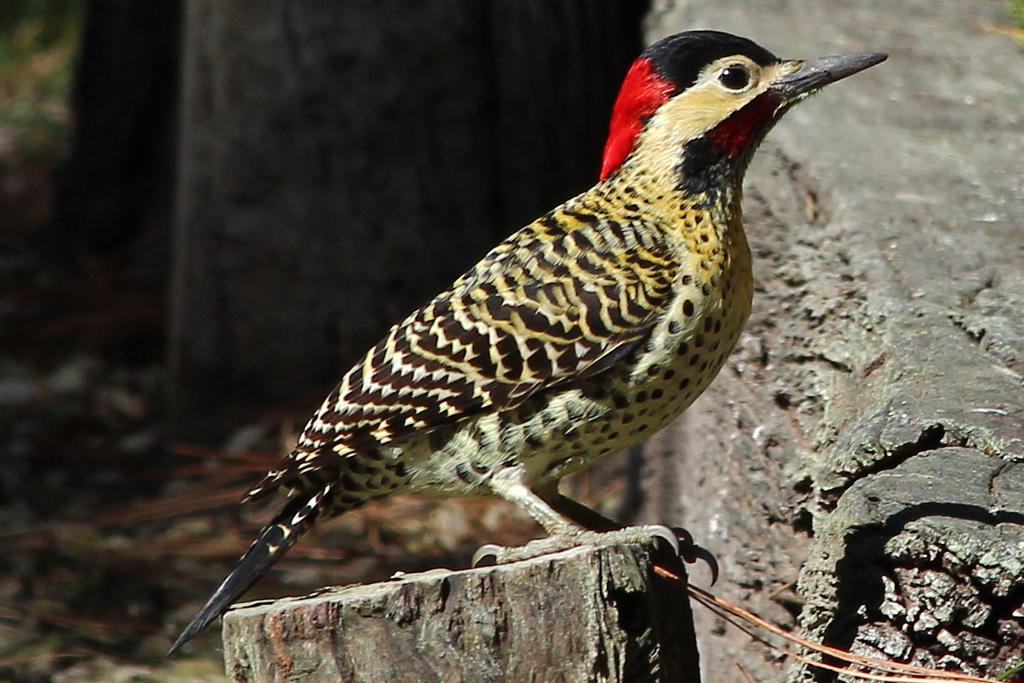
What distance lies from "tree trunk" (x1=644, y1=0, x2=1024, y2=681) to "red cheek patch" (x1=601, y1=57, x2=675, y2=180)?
1.69 ft

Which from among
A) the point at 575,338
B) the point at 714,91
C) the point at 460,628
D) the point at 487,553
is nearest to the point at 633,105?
the point at 714,91

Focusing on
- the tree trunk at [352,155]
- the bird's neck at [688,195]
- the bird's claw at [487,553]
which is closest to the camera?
the bird's claw at [487,553]

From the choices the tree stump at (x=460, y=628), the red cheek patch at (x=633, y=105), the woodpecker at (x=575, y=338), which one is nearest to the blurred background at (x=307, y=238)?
the red cheek patch at (x=633, y=105)

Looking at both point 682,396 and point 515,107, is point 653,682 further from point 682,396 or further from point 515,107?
point 515,107

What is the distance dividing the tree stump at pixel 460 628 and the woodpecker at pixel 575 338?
547 millimetres

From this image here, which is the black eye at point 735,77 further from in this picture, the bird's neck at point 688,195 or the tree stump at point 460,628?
the tree stump at point 460,628

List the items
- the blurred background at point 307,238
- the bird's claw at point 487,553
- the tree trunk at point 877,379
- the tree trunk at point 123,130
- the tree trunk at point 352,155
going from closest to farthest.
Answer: the tree trunk at point 877,379
the bird's claw at point 487,553
the blurred background at point 307,238
the tree trunk at point 352,155
the tree trunk at point 123,130

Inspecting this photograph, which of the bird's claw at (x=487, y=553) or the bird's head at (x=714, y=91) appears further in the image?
the bird's head at (x=714, y=91)

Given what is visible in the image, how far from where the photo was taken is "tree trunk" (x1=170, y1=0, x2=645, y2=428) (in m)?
5.91

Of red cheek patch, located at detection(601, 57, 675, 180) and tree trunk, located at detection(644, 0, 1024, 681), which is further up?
red cheek patch, located at detection(601, 57, 675, 180)

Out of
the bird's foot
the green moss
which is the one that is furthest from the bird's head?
the green moss

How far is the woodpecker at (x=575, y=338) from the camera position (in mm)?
3162

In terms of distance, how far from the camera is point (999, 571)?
226 centimetres

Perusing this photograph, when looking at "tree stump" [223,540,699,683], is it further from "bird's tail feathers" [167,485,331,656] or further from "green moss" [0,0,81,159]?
"green moss" [0,0,81,159]
